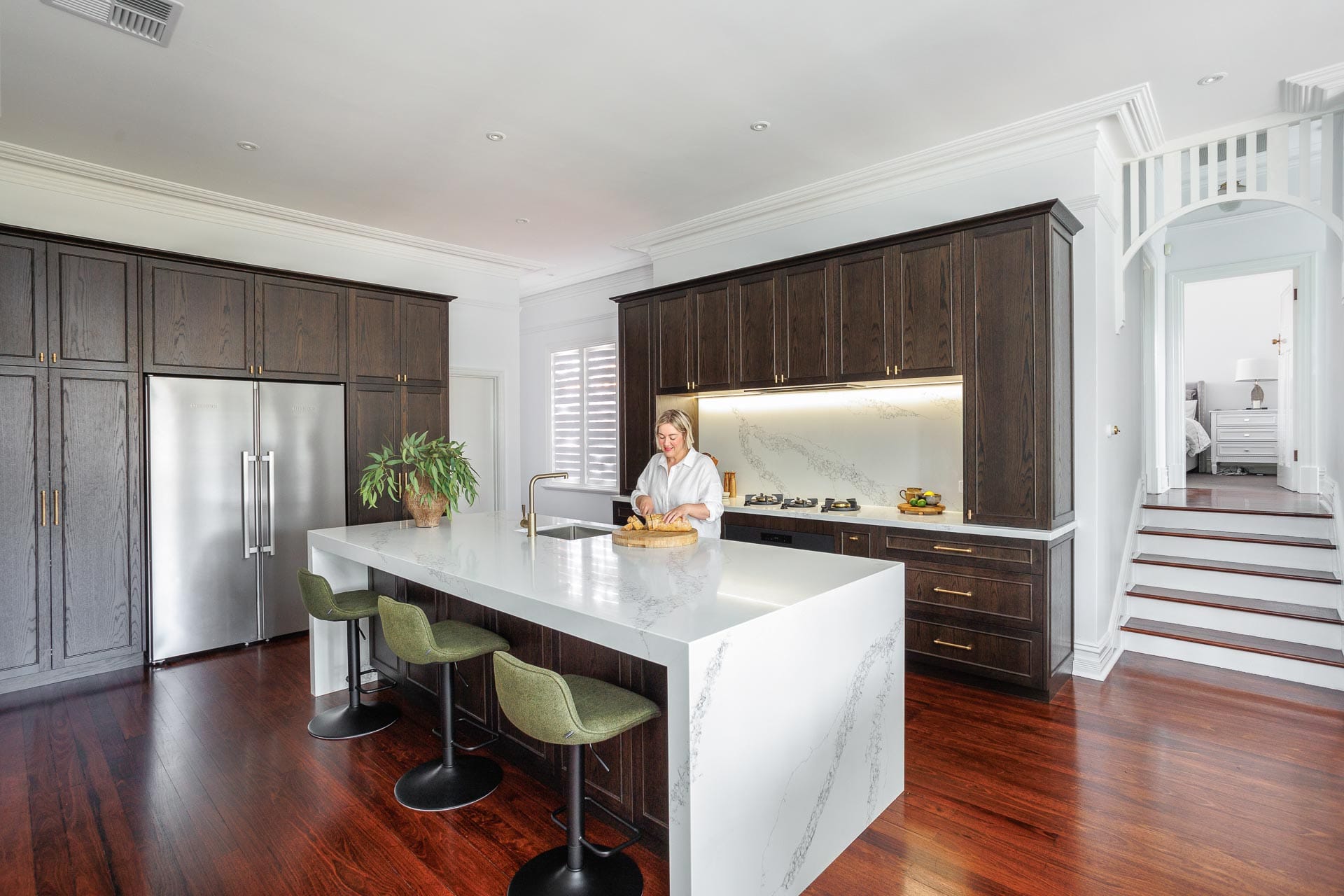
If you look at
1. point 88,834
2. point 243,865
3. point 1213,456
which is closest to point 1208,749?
point 243,865

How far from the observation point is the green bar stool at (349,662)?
3.02 metres

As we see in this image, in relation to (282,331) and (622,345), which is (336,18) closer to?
(282,331)

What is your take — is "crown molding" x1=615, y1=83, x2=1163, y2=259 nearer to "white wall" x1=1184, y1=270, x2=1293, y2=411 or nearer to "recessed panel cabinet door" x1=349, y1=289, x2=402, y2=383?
"recessed panel cabinet door" x1=349, y1=289, x2=402, y2=383

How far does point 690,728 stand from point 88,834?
2.26 meters

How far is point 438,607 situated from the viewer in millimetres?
3141

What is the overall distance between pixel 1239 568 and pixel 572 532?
13.8ft

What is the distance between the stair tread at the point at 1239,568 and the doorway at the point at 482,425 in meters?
5.34

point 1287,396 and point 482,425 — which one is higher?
point 1287,396

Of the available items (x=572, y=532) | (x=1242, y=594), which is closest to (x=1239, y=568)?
(x=1242, y=594)

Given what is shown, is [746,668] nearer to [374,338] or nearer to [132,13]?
[132,13]

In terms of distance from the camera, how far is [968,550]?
11.8ft

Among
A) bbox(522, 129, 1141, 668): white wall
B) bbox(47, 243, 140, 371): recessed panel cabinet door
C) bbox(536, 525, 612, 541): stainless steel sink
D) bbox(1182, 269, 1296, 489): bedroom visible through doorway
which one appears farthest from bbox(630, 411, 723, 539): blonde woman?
bbox(1182, 269, 1296, 489): bedroom visible through doorway

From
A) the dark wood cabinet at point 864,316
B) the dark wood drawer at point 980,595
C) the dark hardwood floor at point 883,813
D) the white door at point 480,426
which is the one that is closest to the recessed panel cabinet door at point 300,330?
the white door at point 480,426

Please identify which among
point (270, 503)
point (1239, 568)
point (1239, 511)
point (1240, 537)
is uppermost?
point (270, 503)
